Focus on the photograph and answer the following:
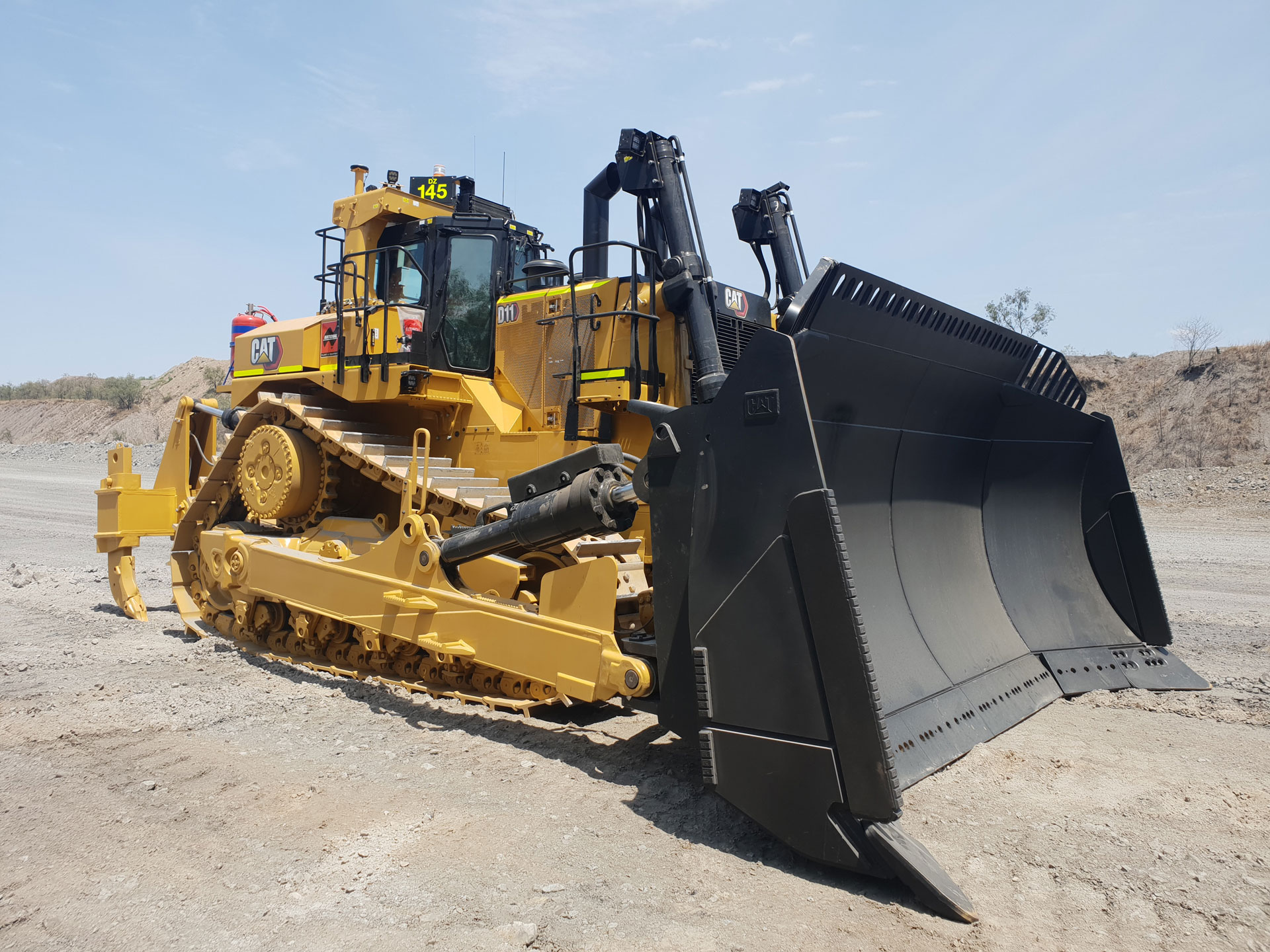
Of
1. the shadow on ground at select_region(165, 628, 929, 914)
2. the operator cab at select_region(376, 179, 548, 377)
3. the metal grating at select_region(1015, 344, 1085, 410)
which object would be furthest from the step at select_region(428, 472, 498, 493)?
the metal grating at select_region(1015, 344, 1085, 410)

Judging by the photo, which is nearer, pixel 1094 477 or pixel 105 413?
pixel 1094 477

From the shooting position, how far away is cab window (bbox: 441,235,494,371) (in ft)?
21.6

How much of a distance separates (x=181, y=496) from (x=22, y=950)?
20.3 feet

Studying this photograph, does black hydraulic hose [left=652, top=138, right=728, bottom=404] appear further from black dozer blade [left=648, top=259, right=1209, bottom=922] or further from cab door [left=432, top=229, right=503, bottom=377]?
cab door [left=432, top=229, right=503, bottom=377]

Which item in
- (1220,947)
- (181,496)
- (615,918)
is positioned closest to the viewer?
(1220,947)

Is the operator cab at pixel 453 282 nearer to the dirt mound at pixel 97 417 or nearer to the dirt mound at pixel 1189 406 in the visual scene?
the dirt mound at pixel 1189 406

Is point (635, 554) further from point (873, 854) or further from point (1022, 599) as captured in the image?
point (873, 854)

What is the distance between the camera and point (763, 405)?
323 cm

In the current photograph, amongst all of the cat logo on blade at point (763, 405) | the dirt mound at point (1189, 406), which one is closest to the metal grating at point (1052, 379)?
the cat logo on blade at point (763, 405)

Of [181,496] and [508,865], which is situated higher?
[181,496]

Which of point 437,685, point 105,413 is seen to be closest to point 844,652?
point 437,685

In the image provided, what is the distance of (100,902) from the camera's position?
2816 millimetres

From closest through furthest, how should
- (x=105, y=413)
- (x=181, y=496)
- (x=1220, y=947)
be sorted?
(x=1220, y=947), (x=181, y=496), (x=105, y=413)

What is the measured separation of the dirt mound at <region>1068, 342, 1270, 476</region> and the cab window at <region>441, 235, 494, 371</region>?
64.8ft
